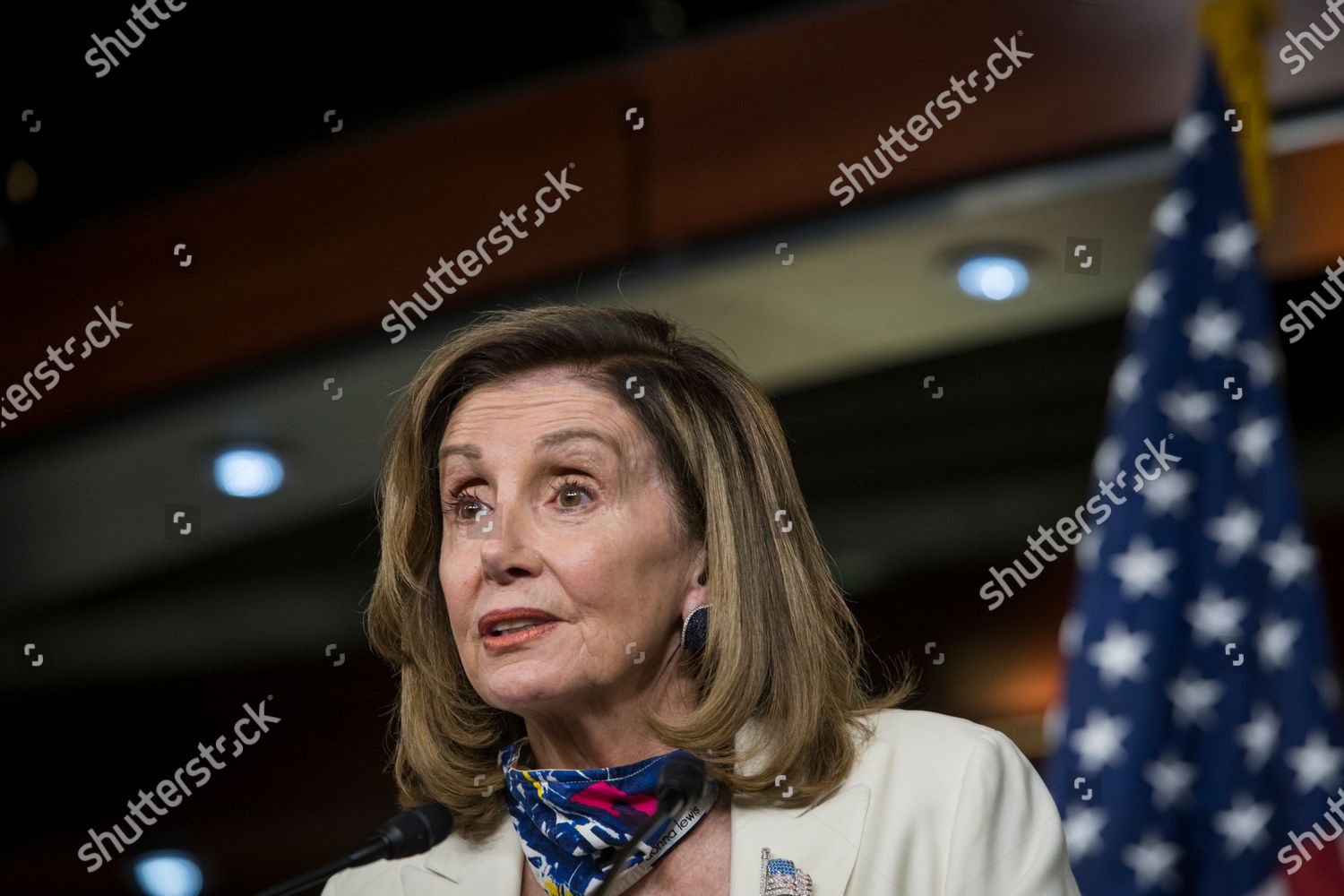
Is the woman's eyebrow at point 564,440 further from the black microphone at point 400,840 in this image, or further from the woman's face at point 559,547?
the black microphone at point 400,840

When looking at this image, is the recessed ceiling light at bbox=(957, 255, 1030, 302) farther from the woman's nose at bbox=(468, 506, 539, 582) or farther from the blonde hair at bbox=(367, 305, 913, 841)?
the woman's nose at bbox=(468, 506, 539, 582)

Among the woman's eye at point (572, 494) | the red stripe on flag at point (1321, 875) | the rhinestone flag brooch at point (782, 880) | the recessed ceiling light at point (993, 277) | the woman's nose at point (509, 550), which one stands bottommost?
the red stripe on flag at point (1321, 875)

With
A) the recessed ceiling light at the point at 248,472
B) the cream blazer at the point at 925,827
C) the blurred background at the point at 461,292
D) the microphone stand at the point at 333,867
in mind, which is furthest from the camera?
the recessed ceiling light at the point at 248,472

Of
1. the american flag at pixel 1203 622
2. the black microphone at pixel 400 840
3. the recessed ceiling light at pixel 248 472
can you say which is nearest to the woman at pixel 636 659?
the black microphone at pixel 400 840

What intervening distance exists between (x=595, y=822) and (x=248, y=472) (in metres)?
1.39

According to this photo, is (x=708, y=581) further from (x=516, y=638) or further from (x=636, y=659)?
(x=516, y=638)

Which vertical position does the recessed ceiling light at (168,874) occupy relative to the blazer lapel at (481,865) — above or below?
below

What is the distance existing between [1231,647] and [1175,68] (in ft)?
3.62

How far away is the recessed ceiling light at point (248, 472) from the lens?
280cm

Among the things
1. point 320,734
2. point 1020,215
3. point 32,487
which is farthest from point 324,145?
point 1020,215

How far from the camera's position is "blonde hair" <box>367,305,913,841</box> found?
184 cm

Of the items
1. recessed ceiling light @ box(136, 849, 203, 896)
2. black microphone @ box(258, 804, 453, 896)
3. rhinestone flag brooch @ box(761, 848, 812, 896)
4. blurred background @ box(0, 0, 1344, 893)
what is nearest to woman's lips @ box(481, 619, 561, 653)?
black microphone @ box(258, 804, 453, 896)

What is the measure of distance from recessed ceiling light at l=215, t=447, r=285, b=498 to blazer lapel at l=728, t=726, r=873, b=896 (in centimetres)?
138

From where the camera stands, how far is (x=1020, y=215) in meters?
2.65
